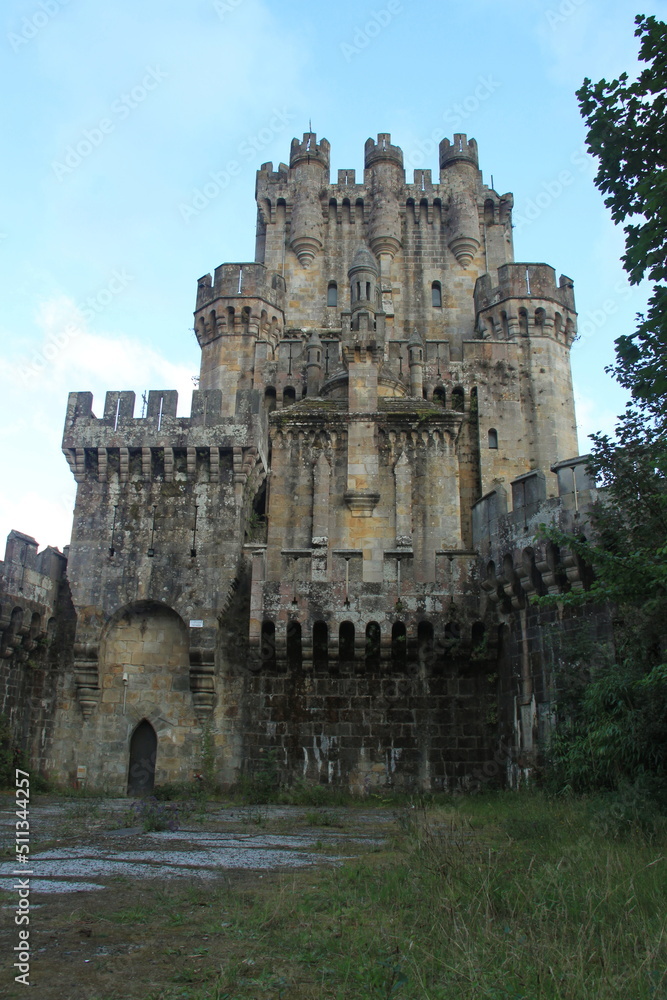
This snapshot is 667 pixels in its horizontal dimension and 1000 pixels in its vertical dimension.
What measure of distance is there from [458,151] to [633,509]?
93.2ft

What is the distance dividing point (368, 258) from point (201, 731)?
17507 millimetres

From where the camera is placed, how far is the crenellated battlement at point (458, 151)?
1409 inches

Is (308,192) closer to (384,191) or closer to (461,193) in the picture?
(384,191)

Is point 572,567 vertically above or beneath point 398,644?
above

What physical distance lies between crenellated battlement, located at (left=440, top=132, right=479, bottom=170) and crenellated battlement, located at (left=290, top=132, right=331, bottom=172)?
505 centimetres

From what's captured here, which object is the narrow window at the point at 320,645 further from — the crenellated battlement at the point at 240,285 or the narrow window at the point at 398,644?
the crenellated battlement at the point at 240,285

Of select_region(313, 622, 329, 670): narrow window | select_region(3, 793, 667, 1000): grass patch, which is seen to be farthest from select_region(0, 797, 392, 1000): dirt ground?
select_region(313, 622, 329, 670): narrow window

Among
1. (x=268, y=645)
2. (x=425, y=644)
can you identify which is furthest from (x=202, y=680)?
(x=425, y=644)

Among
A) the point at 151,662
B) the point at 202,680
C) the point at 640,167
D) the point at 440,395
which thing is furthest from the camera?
the point at 440,395

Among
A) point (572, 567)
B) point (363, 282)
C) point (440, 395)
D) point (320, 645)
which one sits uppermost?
point (363, 282)

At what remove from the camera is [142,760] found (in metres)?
18.1

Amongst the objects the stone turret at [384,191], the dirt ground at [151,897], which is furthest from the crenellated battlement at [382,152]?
the dirt ground at [151,897]

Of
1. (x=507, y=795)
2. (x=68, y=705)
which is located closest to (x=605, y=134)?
(x=507, y=795)

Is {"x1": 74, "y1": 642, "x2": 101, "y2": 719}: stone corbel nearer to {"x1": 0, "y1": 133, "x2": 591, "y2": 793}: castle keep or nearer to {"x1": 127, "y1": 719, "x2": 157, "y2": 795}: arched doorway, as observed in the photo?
{"x1": 0, "y1": 133, "x2": 591, "y2": 793}: castle keep
